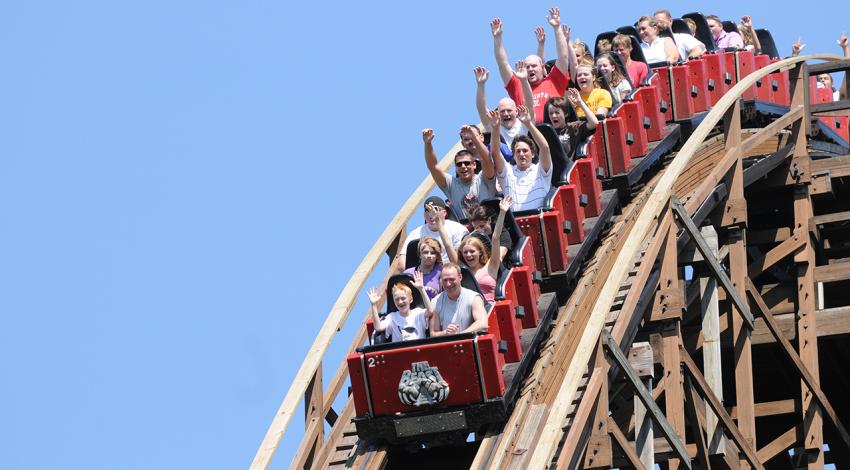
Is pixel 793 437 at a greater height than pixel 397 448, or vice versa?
pixel 397 448

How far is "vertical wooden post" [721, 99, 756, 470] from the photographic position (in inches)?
508

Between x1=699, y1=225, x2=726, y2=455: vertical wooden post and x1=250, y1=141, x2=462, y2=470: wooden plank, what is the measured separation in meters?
2.33

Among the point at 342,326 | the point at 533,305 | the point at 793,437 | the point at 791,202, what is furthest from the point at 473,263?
the point at 791,202

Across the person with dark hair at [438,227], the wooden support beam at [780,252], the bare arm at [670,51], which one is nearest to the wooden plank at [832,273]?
the wooden support beam at [780,252]

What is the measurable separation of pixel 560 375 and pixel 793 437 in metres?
4.00

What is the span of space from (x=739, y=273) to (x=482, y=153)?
102 inches

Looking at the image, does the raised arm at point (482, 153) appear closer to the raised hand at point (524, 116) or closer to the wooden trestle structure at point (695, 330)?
the raised hand at point (524, 116)

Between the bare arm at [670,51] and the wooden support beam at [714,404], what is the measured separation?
157 inches

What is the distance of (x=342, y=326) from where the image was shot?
452 inches

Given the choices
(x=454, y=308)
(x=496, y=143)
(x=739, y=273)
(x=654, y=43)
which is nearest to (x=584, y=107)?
(x=496, y=143)

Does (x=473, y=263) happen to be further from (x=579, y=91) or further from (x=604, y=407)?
(x=579, y=91)

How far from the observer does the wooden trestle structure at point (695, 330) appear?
33.7ft

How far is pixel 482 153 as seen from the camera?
11.8 meters

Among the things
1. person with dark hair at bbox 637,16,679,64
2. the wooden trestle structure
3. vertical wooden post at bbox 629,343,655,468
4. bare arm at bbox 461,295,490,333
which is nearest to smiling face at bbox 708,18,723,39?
person with dark hair at bbox 637,16,679,64
